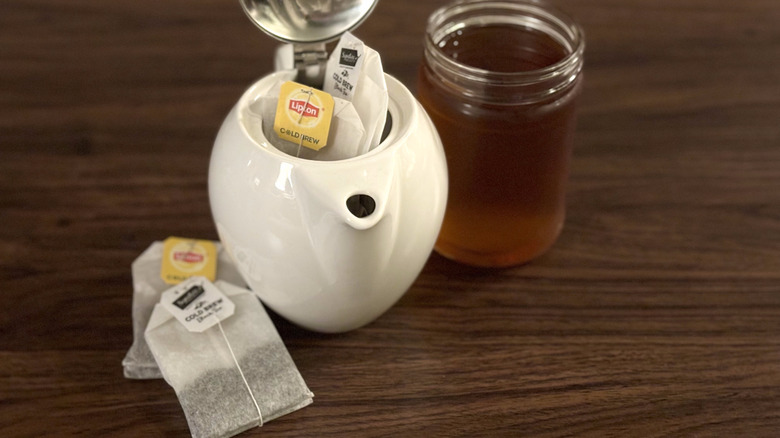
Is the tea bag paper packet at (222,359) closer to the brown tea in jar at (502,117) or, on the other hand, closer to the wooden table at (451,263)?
the wooden table at (451,263)

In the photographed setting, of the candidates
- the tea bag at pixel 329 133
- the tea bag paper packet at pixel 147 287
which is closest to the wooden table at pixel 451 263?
the tea bag paper packet at pixel 147 287

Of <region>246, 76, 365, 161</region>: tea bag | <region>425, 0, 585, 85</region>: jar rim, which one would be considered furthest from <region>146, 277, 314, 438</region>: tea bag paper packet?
<region>425, 0, 585, 85</region>: jar rim

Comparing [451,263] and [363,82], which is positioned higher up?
[363,82]

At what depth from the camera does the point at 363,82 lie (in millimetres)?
636

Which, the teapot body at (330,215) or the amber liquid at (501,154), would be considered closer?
the teapot body at (330,215)

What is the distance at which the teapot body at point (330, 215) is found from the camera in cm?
57

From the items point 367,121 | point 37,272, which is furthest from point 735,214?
point 37,272

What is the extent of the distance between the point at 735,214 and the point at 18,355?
2.34 ft

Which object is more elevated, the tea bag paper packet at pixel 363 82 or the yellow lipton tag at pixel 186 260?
the tea bag paper packet at pixel 363 82

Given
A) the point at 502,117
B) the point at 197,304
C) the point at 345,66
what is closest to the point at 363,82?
the point at 345,66

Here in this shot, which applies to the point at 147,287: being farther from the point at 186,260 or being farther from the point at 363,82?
the point at 363,82

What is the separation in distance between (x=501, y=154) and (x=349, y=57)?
0.55 feet

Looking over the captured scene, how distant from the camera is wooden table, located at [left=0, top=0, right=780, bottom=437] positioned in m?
0.64

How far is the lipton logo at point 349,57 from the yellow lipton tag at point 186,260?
0.23 meters
